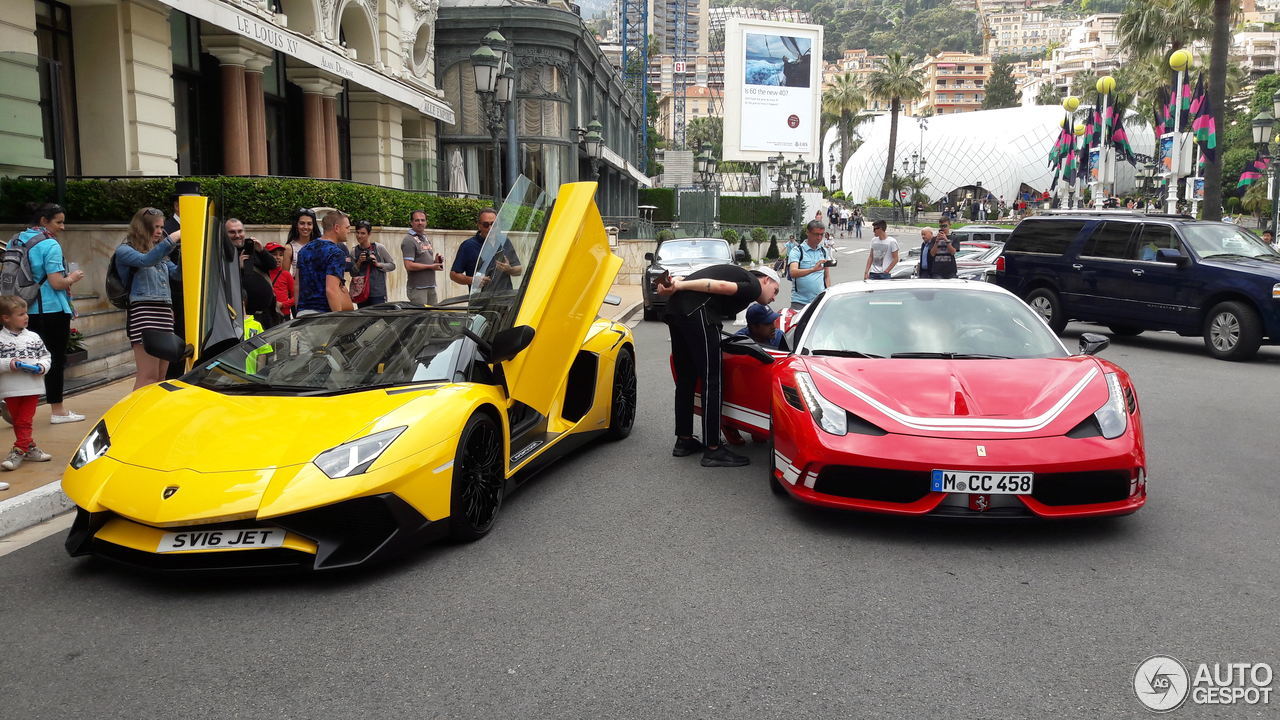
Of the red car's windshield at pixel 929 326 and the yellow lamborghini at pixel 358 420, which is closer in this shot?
the yellow lamborghini at pixel 358 420

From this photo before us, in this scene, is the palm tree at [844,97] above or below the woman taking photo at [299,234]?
above

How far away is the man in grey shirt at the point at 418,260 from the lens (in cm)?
1059

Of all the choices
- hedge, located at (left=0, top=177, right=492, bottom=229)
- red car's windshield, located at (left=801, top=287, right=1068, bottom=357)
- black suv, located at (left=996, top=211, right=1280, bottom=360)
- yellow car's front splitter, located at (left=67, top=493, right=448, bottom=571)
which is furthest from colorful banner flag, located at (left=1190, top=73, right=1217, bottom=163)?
yellow car's front splitter, located at (left=67, top=493, right=448, bottom=571)

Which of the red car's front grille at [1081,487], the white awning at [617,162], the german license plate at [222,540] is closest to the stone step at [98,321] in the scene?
the german license plate at [222,540]

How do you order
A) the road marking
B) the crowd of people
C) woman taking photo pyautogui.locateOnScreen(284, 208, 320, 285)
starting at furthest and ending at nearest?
woman taking photo pyautogui.locateOnScreen(284, 208, 320, 285) → the crowd of people → the road marking

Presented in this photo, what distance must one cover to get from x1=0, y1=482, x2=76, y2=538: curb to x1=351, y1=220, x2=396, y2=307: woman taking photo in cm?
388

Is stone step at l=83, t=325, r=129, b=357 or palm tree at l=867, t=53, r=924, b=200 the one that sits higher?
palm tree at l=867, t=53, r=924, b=200

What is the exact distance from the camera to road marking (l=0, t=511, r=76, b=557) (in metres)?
5.11

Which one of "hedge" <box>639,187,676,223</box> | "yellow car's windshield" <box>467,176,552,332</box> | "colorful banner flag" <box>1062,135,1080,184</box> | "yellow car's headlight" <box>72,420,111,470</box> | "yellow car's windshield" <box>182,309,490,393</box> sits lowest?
"yellow car's headlight" <box>72,420,111,470</box>

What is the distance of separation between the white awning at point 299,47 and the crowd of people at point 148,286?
6903mm

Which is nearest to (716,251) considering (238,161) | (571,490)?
(238,161)

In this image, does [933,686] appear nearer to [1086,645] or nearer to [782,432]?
[1086,645]

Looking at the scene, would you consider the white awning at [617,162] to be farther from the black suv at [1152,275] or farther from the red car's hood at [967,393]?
the red car's hood at [967,393]

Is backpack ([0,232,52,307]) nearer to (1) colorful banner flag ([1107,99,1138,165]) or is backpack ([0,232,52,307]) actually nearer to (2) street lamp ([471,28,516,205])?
(2) street lamp ([471,28,516,205])
